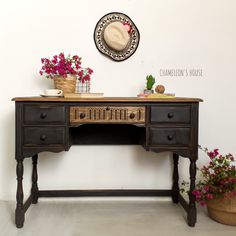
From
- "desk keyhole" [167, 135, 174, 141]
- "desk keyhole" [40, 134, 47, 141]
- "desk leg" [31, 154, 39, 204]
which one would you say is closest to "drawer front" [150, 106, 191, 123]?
"desk keyhole" [167, 135, 174, 141]

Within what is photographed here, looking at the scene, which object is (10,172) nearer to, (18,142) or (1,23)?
(18,142)

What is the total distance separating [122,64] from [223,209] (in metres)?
1.36

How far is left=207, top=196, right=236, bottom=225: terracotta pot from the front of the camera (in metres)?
2.06

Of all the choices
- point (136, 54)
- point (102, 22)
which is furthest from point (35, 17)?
point (136, 54)

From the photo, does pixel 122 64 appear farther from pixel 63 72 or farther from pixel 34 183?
pixel 34 183

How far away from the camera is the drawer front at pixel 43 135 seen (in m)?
1.98

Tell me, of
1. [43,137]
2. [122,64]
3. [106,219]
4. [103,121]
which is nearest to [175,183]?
[106,219]

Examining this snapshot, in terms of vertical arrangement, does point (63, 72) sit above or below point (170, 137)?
above

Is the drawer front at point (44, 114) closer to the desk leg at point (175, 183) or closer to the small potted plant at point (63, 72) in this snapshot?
the small potted plant at point (63, 72)

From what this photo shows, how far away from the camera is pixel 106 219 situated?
86.4 inches

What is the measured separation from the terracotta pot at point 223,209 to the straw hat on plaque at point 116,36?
1.32 m

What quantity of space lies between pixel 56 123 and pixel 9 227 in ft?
2.58

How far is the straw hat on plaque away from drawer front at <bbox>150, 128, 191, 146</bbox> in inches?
31.5

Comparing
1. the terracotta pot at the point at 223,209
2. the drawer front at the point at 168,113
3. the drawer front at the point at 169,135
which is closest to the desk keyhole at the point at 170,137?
the drawer front at the point at 169,135
